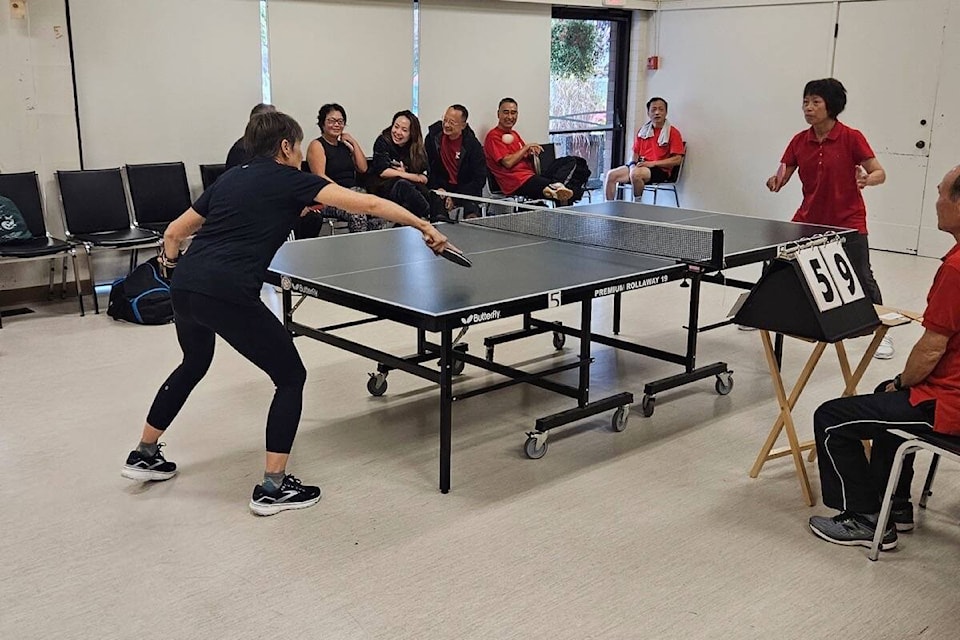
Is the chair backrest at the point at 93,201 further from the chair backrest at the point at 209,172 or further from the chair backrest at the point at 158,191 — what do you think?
the chair backrest at the point at 209,172

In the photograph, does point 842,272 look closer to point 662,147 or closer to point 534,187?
point 534,187

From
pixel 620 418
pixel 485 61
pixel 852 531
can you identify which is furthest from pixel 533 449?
pixel 485 61

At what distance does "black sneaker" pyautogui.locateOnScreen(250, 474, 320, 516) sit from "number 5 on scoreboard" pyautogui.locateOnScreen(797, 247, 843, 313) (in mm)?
1884

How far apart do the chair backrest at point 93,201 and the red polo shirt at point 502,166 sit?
296cm

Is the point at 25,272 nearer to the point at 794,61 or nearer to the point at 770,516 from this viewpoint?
the point at 770,516

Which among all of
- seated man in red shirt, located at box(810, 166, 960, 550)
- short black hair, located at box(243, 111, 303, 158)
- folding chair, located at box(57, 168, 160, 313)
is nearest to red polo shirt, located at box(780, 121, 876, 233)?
seated man in red shirt, located at box(810, 166, 960, 550)

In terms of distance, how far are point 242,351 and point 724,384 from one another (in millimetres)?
2452

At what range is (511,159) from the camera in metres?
8.08

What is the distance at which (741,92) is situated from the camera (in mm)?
9430

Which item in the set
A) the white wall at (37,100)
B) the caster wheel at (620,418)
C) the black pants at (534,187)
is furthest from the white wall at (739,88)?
the white wall at (37,100)

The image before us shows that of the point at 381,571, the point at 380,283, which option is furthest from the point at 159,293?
the point at 381,571

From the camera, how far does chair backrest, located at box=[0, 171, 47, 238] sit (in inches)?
246

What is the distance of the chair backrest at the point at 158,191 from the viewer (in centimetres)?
677

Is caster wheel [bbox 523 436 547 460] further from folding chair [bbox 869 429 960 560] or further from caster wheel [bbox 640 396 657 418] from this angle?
folding chair [bbox 869 429 960 560]
